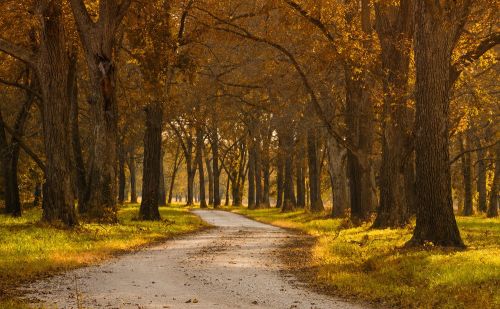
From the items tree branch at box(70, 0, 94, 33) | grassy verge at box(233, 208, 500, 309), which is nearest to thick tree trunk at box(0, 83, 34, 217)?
tree branch at box(70, 0, 94, 33)

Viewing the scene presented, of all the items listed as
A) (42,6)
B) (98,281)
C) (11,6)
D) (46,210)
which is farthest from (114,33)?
(98,281)

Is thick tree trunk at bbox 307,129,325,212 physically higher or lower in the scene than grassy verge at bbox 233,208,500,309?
higher

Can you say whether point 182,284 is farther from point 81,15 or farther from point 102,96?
point 81,15

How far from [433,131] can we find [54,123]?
12727 millimetres

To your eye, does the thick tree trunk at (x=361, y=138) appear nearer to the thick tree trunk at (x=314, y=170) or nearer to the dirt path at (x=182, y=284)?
the dirt path at (x=182, y=284)

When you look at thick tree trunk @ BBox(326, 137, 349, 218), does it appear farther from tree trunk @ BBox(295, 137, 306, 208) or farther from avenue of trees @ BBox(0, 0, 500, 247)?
tree trunk @ BBox(295, 137, 306, 208)

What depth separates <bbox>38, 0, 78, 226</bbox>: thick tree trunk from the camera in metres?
22.5

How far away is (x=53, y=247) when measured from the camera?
17281 millimetres

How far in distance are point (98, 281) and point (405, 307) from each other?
5.60 m

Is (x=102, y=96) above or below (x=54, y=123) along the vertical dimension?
above

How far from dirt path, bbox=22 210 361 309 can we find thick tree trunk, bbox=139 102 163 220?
47.0ft

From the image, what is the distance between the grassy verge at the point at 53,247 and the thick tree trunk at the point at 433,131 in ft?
26.9

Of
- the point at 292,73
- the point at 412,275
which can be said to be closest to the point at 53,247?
the point at 412,275

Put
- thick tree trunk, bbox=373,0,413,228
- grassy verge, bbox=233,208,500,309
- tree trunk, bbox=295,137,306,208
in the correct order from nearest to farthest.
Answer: grassy verge, bbox=233,208,500,309 < thick tree trunk, bbox=373,0,413,228 < tree trunk, bbox=295,137,306,208
